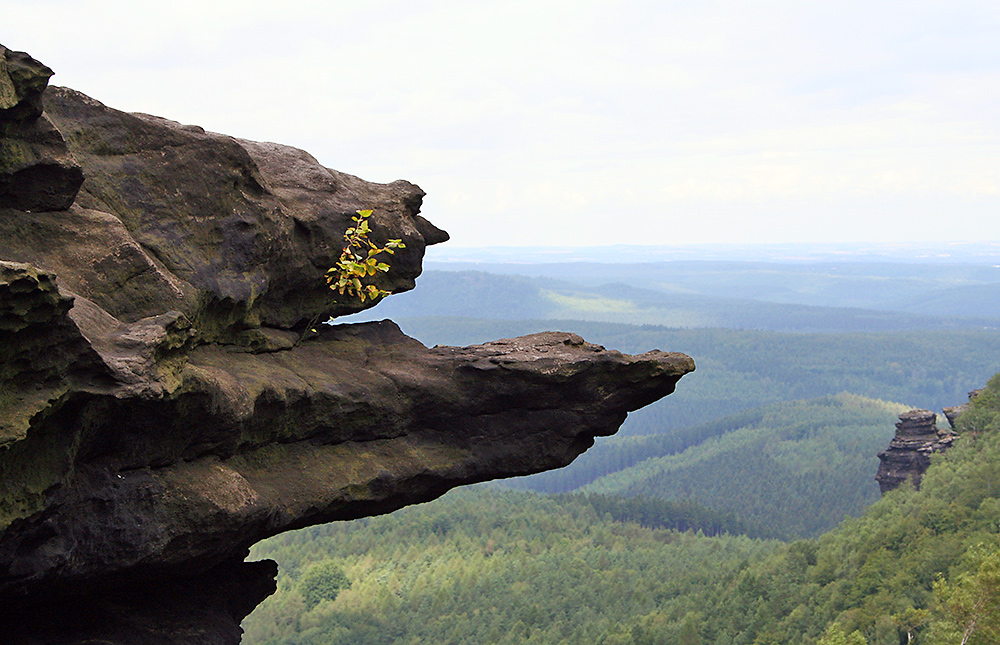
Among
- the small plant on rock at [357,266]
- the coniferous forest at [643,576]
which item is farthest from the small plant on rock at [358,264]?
the coniferous forest at [643,576]

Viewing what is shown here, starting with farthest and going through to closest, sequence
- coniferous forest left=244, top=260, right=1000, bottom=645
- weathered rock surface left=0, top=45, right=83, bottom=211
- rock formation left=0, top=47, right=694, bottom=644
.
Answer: coniferous forest left=244, top=260, right=1000, bottom=645 → weathered rock surface left=0, top=45, right=83, bottom=211 → rock formation left=0, top=47, right=694, bottom=644

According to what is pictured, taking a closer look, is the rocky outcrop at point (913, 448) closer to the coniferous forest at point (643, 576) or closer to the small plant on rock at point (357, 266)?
the coniferous forest at point (643, 576)

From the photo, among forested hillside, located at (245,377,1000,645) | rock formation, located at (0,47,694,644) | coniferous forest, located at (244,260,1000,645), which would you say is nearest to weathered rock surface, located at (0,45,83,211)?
rock formation, located at (0,47,694,644)

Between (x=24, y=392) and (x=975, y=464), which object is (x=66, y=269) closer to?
(x=24, y=392)

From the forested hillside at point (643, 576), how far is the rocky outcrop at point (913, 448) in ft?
13.0

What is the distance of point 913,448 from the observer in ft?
383

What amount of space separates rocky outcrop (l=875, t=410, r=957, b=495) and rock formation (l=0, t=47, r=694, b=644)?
4377 inches

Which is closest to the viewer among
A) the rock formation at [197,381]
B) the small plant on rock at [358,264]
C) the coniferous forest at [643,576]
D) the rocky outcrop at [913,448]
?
the rock formation at [197,381]

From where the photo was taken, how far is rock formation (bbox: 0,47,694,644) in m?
11.6

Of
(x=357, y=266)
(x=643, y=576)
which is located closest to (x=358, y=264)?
(x=357, y=266)

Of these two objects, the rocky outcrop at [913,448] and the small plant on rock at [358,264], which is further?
the rocky outcrop at [913,448]

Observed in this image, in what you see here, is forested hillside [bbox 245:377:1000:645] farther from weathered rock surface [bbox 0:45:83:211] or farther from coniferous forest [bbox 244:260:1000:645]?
weathered rock surface [bbox 0:45:83:211]

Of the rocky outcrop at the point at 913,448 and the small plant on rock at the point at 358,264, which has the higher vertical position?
the small plant on rock at the point at 358,264

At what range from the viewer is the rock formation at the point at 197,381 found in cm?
1163
